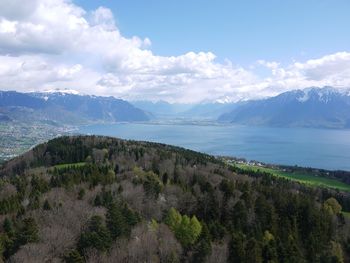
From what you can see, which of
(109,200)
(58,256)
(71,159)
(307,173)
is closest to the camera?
(58,256)


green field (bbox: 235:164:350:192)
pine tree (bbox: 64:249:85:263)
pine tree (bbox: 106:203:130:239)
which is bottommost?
green field (bbox: 235:164:350:192)

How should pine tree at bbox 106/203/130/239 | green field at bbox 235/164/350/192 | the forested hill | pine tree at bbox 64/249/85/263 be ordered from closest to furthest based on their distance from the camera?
1. pine tree at bbox 64/249/85/263
2. the forested hill
3. pine tree at bbox 106/203/130/239
4. green field at bbox 235/164/350/192

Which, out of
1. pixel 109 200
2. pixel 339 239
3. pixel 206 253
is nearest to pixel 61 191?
pixel 109 200

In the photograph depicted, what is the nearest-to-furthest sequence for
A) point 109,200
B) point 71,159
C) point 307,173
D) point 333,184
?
point 109,200, point 71,159, point 333,184, point 307,173

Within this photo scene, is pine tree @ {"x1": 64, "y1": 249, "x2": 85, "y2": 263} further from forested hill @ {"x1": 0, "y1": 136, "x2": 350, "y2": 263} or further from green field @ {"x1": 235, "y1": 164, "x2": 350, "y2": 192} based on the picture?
green field @ {"x1": 235, "y1": 164, "x2": 350, "y2": 192}

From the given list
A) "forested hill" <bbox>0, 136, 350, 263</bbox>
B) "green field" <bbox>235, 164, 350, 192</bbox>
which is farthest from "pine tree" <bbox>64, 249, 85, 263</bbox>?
"green field" <bbox>235, 164, 350, 192</bbox>

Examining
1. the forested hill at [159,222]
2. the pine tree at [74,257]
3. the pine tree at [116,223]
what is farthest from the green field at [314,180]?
the pine tree at [74,257]

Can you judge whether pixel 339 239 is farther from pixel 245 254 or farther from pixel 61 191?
pixel 61 191

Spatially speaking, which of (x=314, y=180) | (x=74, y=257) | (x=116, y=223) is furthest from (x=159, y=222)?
(x=314, y=180)
